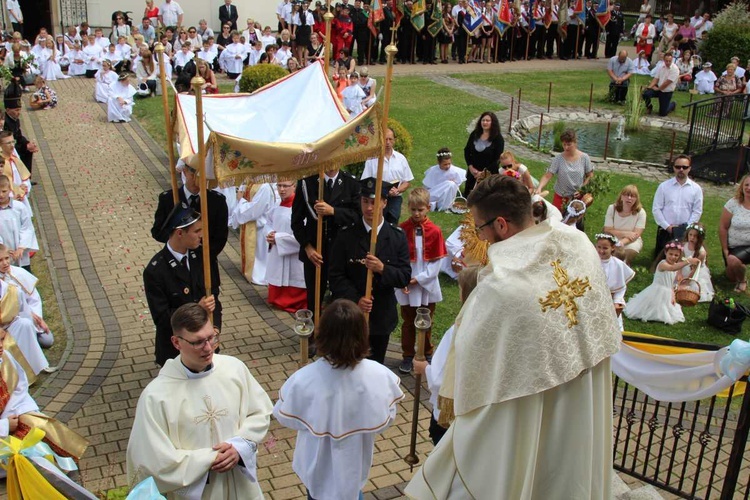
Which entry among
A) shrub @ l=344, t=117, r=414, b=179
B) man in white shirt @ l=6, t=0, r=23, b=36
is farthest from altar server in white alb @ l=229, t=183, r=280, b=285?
man in white shirt @ l=6, t=0, r=23, b=36

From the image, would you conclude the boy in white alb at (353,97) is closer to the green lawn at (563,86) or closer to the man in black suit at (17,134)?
the green lawn at (563,86)

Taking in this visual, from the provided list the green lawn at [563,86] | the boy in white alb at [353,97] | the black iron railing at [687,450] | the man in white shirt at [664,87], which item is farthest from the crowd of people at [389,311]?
the green lawn at [563,86]

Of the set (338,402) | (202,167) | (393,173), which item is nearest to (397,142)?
(393,173)

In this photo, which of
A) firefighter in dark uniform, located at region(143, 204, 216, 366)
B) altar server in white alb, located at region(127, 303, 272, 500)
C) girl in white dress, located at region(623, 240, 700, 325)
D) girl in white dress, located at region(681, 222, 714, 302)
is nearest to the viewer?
altar server in white alb, located at region(127, 303, 272, 500)

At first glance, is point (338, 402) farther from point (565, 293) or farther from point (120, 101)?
point (120, 101)

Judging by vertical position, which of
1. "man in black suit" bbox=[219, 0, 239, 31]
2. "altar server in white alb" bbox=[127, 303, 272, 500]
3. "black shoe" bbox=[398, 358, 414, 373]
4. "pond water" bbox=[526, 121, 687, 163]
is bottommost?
"black shoe" bbox=[398, 358, 414, 373]

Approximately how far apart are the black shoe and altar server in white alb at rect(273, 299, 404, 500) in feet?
9.74

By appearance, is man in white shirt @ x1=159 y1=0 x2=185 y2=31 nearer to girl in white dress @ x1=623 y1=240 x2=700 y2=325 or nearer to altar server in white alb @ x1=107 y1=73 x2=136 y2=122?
altar server in white alb @ x1=107 y1=73 x2=136 y2=122

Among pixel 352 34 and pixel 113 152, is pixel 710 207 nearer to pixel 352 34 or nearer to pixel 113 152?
pixel 113 152

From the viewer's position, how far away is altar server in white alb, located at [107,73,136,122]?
18969 mm

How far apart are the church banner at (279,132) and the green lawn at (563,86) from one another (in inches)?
611

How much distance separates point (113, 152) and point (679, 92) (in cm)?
1702

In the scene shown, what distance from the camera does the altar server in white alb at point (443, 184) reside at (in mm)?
13016

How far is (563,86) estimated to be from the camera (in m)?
24.9
